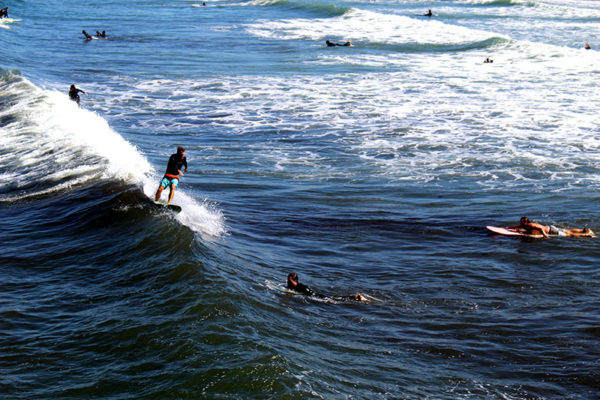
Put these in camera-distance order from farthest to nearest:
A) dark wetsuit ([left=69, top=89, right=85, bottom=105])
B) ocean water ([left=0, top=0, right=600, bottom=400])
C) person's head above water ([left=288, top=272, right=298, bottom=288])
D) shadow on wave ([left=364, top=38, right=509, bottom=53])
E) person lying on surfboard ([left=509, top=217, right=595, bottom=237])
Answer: shadow on wave ([left=364, top=38, right=509, bottom=53]) → dark wetsuit ([left=69, top=89, right=85, bottom=105]) → person lying on surfboard ([left=509, top=217, right=595, bottom=237]) → person's head above water ([left=288, top=272, right=298, bottom=288]) → ocean water ([left=0, top=0, right=600, bottom=400])

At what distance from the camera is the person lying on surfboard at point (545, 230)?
15.4 m

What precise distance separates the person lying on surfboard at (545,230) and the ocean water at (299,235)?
27cm

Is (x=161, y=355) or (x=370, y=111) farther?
(x=370, y=111)

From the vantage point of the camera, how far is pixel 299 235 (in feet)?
51.1

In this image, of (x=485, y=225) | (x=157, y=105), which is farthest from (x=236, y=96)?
(x=485, y=225)

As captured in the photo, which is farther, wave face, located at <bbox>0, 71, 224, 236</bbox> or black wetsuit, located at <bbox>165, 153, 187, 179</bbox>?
wave face, located at <bbox>0, 71, 224, 236</bbox>

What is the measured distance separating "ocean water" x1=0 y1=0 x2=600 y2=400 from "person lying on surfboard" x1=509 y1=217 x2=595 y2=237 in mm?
272

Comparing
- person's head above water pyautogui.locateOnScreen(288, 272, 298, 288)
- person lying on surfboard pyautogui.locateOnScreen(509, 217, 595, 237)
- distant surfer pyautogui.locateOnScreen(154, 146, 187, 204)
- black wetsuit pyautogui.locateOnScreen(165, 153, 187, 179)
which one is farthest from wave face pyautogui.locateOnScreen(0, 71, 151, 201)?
person lying on surfboard pyautogui.locateOnScreen(509, 217, 595, 237)

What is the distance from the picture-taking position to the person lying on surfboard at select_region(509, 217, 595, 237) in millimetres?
15383

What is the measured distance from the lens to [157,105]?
29531mm

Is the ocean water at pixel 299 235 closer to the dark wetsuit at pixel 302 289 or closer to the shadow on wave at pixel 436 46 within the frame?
the dark wetsuit at pixel 302 289

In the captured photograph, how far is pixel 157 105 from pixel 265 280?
18419mm

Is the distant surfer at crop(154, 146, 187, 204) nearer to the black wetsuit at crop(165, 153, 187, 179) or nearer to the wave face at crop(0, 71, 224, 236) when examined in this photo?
the black wetsuit at crop(165, 153, 187, 179)

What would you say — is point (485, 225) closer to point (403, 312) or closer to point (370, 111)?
point (403, 312)
